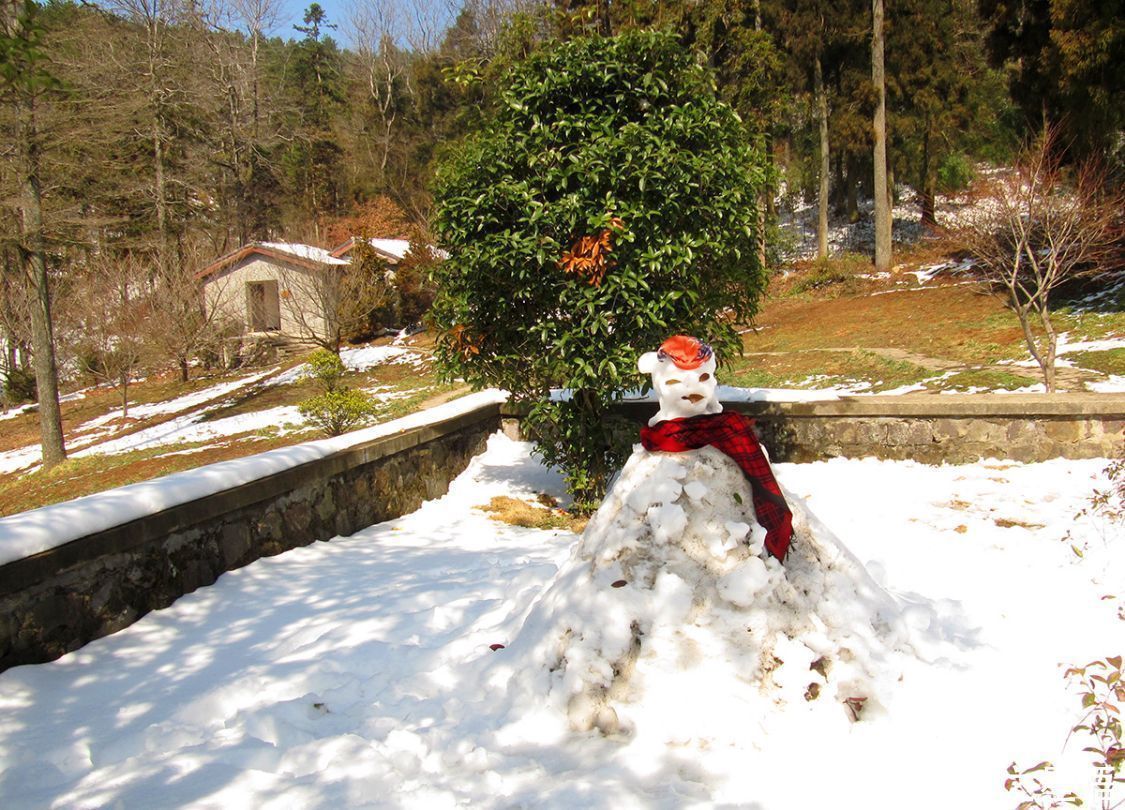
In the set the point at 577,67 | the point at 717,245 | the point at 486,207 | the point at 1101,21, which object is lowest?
the point at 717,245

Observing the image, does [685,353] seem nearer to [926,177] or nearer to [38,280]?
[38,280]

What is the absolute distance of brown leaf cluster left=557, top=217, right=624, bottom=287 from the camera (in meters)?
5.34

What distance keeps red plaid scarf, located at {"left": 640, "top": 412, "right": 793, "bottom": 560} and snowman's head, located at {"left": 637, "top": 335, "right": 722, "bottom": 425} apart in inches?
1.7

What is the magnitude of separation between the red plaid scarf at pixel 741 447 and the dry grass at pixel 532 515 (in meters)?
3.04

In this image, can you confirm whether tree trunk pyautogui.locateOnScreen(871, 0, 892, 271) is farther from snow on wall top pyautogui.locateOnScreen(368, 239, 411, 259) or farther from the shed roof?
the shed roof

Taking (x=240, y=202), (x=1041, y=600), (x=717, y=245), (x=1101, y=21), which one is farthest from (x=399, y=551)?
(x=240, y=202)

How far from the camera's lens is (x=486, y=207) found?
18.5 feet

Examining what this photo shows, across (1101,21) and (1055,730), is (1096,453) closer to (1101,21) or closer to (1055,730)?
(1055,730)

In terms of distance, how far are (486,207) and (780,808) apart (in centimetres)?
445

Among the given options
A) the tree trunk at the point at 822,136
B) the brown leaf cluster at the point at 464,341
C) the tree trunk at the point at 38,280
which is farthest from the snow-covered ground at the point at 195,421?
the tree trunk at the point at 822,136

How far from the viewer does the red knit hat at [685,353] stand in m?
3.26

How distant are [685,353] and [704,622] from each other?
1.13 meters

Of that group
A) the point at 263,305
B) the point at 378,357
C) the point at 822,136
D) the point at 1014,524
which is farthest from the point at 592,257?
the point at 822,136

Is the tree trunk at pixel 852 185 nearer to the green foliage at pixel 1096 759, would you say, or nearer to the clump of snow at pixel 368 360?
the clump of snow at pixel 368 360
